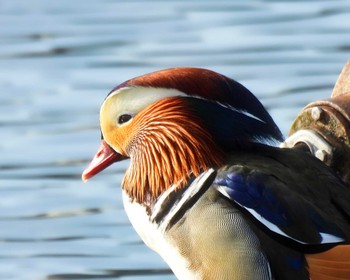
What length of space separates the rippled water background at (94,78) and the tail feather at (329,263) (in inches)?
69.3

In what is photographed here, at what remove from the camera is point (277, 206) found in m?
4.99

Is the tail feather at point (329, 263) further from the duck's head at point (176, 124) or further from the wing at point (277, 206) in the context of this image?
the duck's head at point (176, 124)

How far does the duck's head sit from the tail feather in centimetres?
54

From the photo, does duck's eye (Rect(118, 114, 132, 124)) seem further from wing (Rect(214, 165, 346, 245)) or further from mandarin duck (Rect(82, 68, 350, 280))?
wing (Rect(214, 165, 346, 245))

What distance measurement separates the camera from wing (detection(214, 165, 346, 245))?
491 cm

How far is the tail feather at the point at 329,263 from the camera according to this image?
4.92m

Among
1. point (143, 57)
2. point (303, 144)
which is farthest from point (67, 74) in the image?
point (303, 144)

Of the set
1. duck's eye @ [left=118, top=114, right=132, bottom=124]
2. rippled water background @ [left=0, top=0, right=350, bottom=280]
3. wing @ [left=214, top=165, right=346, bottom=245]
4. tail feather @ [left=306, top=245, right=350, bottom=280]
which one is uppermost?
duck's eye @ [left=118, top=114, right=132, bottom=124]

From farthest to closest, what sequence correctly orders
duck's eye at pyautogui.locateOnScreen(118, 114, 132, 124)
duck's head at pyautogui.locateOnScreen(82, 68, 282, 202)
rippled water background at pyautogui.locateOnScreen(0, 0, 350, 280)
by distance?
1. rippled water background at pyautogui.locateOnScreen(0, 0, 350, 280)
2. duck's eye at pyautogui.locateOnScreen(118, 114, 132, 124)
3. duck's head at pyautogui.locateOnScreen(82, 68, 282, 202)

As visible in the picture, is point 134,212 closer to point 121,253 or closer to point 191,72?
point 191,72

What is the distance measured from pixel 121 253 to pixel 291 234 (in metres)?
2.06

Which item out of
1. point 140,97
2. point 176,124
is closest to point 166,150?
point 176,124

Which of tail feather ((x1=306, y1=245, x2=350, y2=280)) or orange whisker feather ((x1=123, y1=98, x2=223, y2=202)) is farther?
orange whisker feather ((x1=123, y1=98, x2=223, y2=202))

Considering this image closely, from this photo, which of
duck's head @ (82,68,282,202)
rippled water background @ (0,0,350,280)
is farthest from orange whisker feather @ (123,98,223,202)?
rippled water background @ (0,0,350,280)
